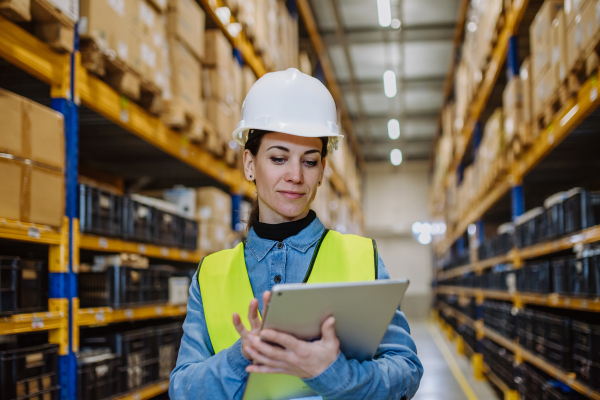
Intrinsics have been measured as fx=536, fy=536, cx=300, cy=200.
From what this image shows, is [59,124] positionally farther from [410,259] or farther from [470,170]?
[410,259]

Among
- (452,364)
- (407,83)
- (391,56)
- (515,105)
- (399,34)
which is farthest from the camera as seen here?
(407,83)

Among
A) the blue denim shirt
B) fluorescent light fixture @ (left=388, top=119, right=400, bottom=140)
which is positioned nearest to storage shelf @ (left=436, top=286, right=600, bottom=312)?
the blue denim shirt

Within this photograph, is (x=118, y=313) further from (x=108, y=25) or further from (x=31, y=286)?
(x=108, y=25)

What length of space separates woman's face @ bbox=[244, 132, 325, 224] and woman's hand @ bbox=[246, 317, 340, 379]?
1.65 feet

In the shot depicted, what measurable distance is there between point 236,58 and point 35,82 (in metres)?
2.76

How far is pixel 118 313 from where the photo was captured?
324 centimetres

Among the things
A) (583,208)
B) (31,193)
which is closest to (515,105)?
(583,208)

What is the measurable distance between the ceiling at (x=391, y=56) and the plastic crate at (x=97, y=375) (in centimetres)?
795

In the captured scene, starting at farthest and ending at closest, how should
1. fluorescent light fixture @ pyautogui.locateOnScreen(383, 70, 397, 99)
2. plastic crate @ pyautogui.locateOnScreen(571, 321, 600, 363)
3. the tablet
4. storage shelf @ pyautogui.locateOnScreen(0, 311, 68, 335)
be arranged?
fluorescent light fixture @ pyautogui.locateOnScreen(383, 70, 397, 99) < plastic crate @ pyautogui.locateOnScreen(571, 321, 600, 363) < storage shelf @ pyautogui.locateOnScreen(0, 311, 68, 335) < the tablet

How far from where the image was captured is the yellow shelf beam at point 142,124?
2891mm

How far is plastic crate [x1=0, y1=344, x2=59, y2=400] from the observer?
7.64 ft

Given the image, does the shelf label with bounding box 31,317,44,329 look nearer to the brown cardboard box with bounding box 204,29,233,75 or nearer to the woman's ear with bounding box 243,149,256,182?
the woman's ear with bounding box 243,149,256,182

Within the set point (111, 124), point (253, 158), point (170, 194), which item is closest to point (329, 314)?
point (253, 158)

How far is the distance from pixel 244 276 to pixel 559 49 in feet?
10.2
